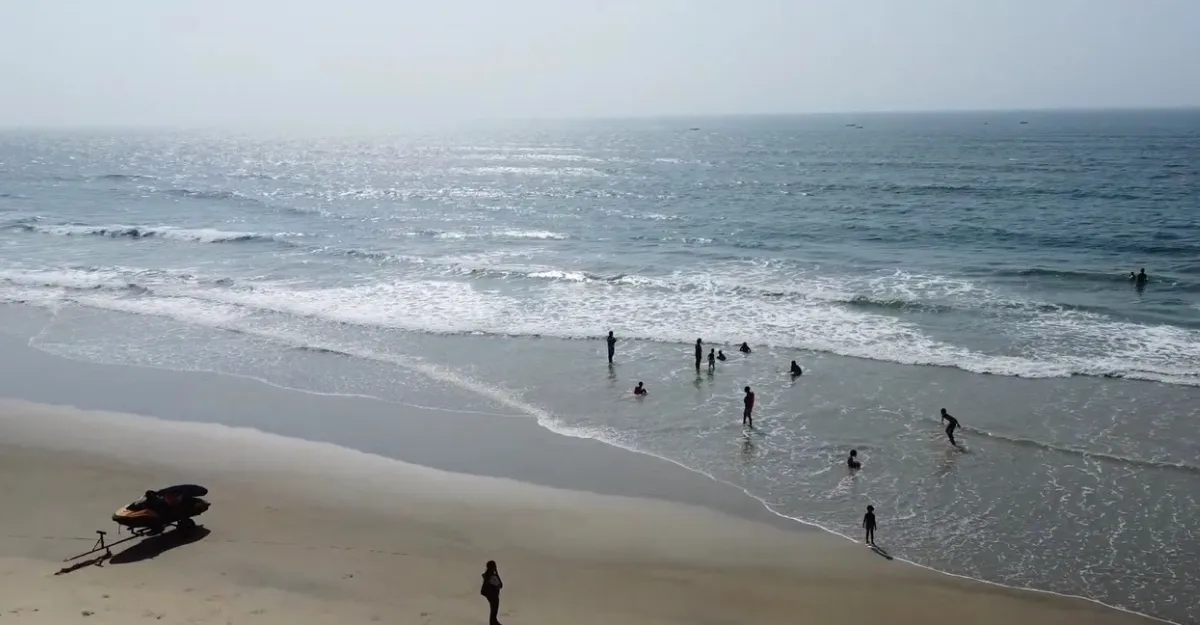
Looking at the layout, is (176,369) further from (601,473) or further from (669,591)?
(669,591)

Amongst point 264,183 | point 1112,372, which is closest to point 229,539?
point 1112,372

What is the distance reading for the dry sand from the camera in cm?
1206

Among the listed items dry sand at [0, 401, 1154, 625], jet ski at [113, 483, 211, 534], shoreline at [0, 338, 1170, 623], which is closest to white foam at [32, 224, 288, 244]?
shoreline at [0, 338, 1170, 623]

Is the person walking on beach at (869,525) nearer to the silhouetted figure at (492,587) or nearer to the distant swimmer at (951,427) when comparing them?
the distant swimmer at (951,427)

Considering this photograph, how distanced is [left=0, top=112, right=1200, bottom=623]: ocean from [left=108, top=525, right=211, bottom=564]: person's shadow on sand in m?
7.95

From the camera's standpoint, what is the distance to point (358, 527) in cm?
1479

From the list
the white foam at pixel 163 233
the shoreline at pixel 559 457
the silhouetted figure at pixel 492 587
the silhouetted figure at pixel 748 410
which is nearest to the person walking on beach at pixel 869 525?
the shoreline at pixel 559 457

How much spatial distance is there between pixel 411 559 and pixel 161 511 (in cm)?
442

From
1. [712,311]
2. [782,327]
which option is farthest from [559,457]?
[712,311]

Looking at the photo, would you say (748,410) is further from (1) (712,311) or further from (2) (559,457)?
(1) (712,311)

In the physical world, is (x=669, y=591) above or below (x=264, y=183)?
below

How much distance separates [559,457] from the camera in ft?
60.3

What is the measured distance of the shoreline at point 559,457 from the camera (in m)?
16.0

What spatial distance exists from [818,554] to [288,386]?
50.4ft
